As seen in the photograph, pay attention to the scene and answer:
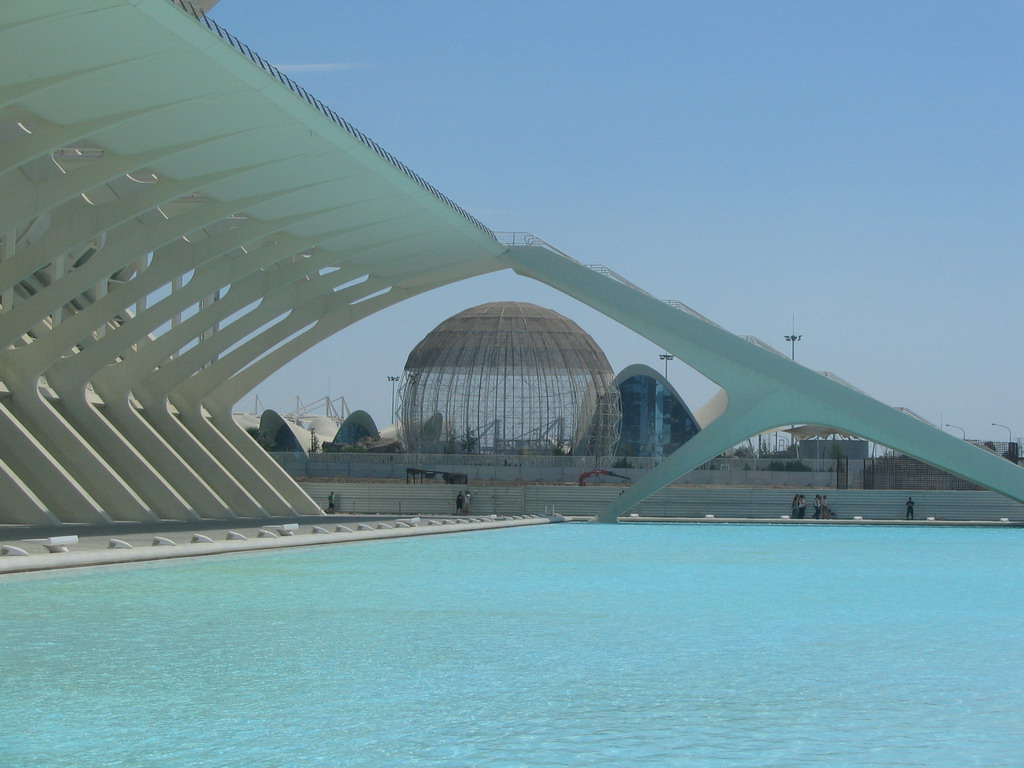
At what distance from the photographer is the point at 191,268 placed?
28578 millimetres

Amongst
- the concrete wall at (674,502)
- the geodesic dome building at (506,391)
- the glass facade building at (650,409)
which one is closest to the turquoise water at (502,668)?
the concrete wall at (674,502)

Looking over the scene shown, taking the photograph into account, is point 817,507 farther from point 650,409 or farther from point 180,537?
point 650,409

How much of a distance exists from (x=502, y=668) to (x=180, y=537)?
12854 millimetres

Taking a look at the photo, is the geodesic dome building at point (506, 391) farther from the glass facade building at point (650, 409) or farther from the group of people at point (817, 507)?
the group of people at point (817, 507)

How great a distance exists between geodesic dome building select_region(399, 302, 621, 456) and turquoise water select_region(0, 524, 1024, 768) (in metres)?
37.6

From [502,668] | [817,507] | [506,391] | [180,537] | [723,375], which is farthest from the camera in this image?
[506,391]

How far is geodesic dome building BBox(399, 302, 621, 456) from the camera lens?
5653cm

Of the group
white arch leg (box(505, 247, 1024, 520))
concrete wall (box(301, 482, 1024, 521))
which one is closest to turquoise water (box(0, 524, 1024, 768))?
white arch leg (box(505, 247, 1024, 520))

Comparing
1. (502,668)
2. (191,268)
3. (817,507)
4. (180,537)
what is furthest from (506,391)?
(502,668)

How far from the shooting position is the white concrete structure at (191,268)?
744 inches

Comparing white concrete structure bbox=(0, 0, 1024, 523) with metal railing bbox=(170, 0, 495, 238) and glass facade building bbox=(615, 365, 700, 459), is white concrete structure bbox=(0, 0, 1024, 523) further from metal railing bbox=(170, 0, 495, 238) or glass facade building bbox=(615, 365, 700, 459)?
glass facade building bbox=(615, 365, 700, 459)

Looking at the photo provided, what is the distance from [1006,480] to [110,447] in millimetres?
21037

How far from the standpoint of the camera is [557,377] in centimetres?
5691

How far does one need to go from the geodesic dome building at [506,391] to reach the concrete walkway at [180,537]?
22417mm
